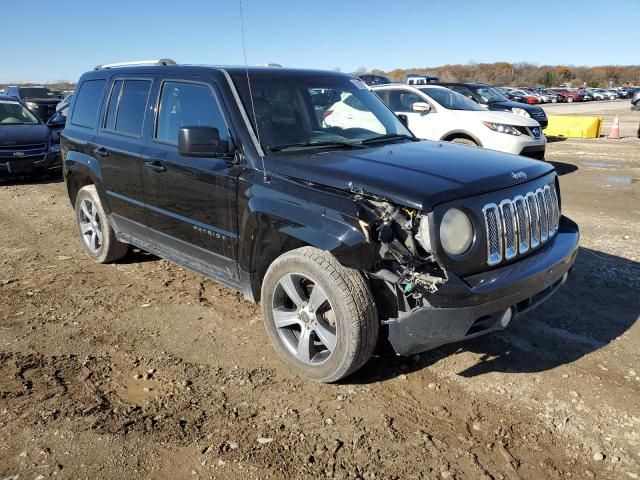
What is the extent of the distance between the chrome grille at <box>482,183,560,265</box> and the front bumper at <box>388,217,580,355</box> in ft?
0.34

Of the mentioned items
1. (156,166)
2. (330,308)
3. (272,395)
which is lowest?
(272,395)

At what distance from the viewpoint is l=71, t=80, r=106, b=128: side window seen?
5309mm

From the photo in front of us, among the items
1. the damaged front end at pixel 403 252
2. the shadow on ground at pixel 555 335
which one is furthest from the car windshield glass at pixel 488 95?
the damaged front end at pixel 403 252

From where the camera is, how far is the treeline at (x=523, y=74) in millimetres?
106625

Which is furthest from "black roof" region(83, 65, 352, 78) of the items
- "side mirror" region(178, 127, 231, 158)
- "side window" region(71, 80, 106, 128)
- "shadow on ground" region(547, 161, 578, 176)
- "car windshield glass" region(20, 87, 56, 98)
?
"car windshield glass" region(20, 87, 56, 98)

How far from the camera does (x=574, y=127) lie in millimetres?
19719

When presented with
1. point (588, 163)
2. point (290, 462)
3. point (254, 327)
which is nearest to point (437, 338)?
point (290, 462)

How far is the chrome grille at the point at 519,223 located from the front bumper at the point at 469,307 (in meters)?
0.10

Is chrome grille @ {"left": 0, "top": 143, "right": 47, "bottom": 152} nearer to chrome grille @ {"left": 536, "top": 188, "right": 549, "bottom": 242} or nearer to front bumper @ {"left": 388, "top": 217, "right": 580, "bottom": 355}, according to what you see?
front bumper @ {"left": 388, "top": 217, "right": 580, "bottom": 355}

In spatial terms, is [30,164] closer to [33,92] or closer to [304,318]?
[304,318]

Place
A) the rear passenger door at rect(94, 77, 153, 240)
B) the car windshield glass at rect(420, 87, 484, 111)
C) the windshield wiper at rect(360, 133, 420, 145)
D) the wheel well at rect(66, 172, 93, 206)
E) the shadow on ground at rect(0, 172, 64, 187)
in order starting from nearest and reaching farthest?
the windshield wiper at rect(360, 133, 420, 145) < the rear passenger door at rect(94, 77, 153, 240) < the wheel well at rect(66, 172, 93, 206) < the shadow on ground at rect(0, 172, 64, 187) < the car windshield glass at rect(420, 87, 484, 111)

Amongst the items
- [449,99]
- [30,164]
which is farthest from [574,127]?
[30,164]

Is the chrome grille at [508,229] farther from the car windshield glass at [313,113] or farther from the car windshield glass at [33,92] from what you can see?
the car windshield glass at [33,92]

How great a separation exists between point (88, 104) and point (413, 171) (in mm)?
3758
